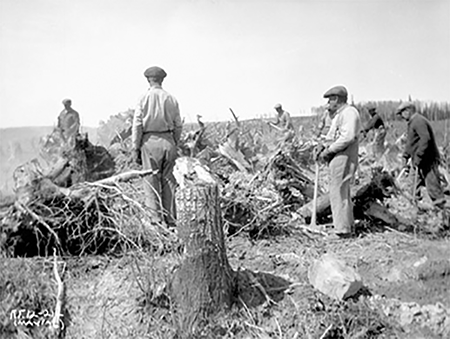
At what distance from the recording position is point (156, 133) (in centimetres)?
544

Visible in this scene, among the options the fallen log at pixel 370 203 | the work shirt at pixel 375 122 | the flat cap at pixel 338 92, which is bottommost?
the fallen log at pixel 370 203

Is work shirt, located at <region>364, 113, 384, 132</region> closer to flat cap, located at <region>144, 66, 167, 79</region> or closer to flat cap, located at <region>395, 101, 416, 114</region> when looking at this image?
flat cap, located at <region>395, 101, 416, 114</region>

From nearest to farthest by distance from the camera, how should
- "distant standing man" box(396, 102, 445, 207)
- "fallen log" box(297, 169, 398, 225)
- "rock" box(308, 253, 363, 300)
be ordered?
1. "rock" box(308, 253, 363, 300)
2. "fallen log" box(297, 169, 398, 225)
3. "distant standing man" box(396, 102, 445, 207)

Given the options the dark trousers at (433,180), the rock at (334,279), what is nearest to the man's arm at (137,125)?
the rock at (334,279)

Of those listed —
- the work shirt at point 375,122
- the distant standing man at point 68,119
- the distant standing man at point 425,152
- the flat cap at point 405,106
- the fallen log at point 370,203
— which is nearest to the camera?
the fallen log at point 370,203

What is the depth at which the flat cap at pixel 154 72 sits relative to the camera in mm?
5398

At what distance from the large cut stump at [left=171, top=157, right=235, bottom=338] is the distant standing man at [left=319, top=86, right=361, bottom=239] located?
2.31 m

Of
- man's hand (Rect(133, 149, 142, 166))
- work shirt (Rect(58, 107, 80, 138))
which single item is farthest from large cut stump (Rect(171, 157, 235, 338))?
work shirt (Rect(58, 107, 80, 138))

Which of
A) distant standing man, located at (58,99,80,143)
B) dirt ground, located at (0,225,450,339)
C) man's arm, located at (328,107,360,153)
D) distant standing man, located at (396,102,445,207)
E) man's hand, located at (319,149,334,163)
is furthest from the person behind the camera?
distant standing man, located at (58,99,80,143)

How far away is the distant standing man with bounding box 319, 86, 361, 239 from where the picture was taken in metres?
5.11

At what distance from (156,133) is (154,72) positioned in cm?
76

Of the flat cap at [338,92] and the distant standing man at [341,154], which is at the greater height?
the flat cap at [338,92]

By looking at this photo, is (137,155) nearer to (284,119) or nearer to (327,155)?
(327,155)

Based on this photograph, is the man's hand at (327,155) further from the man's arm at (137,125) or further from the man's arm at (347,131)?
the man's arm at (137,125)
